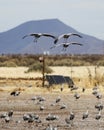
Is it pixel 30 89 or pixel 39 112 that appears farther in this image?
pixel 30 89

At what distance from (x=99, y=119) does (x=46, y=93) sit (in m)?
10.3

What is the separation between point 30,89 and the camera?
31109mm

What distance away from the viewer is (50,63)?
8119 centimetres

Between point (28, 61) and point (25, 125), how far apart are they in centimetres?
6485

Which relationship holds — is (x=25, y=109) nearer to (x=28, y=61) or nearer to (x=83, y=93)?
(x=83, y=93)

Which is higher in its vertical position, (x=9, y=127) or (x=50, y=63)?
(x=50, y=63)

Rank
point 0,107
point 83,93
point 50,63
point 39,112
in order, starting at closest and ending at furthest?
point 39,112 < point 0,107 < point 83,93 < point 50,63

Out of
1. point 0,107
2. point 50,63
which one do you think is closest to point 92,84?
point 0,107

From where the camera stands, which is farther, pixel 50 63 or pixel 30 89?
pixel 50 63

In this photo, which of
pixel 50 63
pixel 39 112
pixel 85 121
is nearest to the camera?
pixel 85 121

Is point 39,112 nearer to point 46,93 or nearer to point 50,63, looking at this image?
point 46,93

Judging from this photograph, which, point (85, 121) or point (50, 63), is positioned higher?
point (50, 63)

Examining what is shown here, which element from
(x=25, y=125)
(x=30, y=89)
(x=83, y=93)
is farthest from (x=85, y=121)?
(x=30, y=89)

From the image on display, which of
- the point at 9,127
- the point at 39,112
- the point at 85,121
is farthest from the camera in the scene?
the point at 39,112
